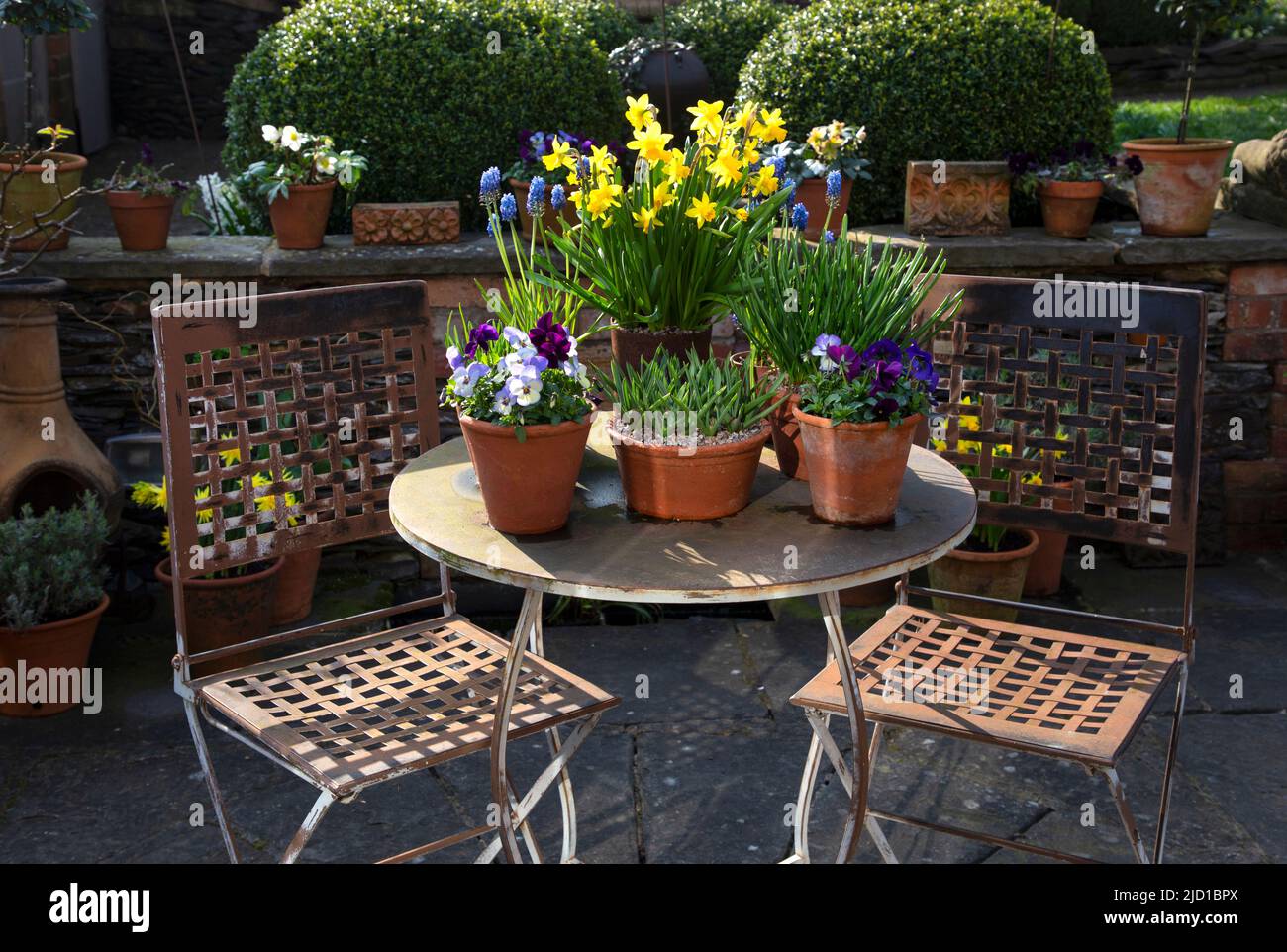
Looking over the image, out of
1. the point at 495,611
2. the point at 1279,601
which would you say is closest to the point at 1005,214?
the point at 1279,601

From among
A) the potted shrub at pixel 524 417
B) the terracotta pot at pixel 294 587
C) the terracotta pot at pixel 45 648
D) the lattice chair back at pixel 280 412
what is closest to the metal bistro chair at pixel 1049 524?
the potted shrub at pixel 524 417

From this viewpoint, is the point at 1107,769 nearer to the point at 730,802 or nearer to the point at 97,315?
the point at 730,802

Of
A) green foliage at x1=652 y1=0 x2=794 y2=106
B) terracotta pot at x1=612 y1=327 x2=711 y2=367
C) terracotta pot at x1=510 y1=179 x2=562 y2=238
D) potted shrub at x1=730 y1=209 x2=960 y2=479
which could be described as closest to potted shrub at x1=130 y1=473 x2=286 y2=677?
terracotta pot at x1=510 y1=179 x2=562 y2=238

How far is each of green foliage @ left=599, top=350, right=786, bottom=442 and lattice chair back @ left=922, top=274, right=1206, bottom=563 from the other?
70 centimetres

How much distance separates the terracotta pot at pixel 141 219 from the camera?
4.66m

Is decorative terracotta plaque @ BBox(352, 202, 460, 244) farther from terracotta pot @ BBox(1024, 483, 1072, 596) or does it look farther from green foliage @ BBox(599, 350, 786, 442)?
green foliage @ BBox(599, 350, 786, 442)

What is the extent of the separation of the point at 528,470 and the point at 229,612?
206 centimetres

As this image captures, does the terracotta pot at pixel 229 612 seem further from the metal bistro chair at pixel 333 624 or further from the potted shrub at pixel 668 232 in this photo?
the potted shrub at pixel 668 232

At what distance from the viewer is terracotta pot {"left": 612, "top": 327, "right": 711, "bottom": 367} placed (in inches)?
106

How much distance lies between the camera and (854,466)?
242cm

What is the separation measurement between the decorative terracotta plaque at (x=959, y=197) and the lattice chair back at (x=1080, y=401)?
1.83m

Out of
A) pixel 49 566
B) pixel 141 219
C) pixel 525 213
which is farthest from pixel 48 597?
pixel 525 213

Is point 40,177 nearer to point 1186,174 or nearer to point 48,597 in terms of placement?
point 48,597

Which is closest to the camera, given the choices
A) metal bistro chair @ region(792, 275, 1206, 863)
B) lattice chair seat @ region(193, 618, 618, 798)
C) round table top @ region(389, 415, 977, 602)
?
round table top @ region(389, 415, 977, 602)
